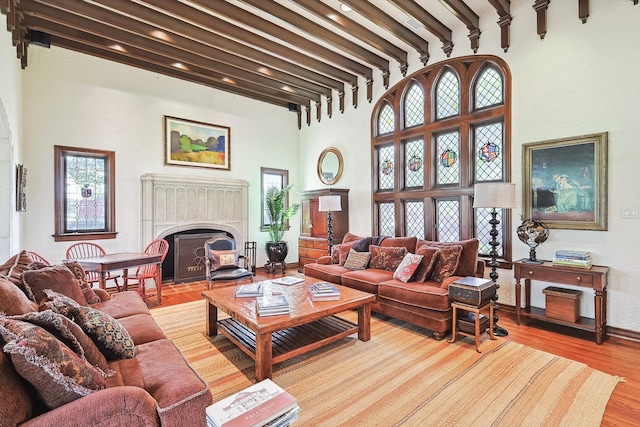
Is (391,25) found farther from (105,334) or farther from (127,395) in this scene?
(127,395)

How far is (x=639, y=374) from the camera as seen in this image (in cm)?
247

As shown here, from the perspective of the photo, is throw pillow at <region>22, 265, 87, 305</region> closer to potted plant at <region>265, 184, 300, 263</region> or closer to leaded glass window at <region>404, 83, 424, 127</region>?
potted plant at <region>265, 184, 300, 263</region>

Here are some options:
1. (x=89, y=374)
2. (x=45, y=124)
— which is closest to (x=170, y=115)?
(x=45, y=124)

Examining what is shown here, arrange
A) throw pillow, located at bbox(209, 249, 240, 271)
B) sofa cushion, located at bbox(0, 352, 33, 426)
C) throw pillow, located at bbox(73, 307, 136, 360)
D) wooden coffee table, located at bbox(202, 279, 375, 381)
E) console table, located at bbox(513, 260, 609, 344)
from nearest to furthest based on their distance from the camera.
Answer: sofa cushion, located at bbox(0, 352, 33, 426)
throw pillow, located at bbox(73, 307, 136, 360)
wooden coffee table, located at bbox(202, 279, 375, 381)
console table, located at bbox(513, 260, 609, 344)
throw pillow, located at bbox(209, 249, 240, 271)

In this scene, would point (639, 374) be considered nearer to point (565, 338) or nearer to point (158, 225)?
point (565, 338)

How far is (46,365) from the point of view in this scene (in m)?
1.16

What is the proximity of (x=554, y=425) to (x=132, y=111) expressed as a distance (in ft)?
21.7

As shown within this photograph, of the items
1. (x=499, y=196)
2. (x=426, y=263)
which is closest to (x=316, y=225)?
(x=426, y=263)

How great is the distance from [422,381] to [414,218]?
3.14 m

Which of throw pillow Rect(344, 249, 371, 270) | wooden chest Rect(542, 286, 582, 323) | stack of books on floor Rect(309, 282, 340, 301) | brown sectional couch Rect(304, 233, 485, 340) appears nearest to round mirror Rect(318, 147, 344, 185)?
throw pillow Rect(344, 249, 371, 270)

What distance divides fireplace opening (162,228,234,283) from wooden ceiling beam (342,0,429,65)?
15.1 ft

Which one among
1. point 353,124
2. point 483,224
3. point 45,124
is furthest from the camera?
point 353,124

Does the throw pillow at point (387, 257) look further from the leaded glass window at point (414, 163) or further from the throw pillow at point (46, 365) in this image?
the throw pillow at point (46, 365)

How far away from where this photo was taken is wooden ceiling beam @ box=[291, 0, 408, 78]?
3.78 metres
